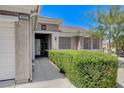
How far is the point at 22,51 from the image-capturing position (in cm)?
731

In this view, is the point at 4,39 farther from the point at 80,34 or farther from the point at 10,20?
the point at 80,34

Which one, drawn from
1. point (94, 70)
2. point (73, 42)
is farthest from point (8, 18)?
point (73, 42)

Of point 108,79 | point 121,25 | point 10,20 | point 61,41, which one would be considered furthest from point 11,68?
point 61,41

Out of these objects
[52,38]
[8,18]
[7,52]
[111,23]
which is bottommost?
[7,52]

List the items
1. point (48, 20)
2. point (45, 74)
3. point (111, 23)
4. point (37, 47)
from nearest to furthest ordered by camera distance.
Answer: point (45, 74) → point (111, 23) → point (37, 47) → point (48, 20)

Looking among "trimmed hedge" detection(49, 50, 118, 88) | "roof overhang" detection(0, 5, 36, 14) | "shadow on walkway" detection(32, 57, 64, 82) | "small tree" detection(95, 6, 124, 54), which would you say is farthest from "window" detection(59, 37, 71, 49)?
"trimmed hedge" detection(49, 50, 118, 88)

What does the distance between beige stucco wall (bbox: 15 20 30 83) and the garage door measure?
23 cm

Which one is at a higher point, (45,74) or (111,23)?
(111,23)

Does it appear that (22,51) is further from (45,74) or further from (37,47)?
(37,47)

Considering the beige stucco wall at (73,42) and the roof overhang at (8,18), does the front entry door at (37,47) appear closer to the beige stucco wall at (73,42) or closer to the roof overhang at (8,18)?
the beige stucco wall at (73,42)

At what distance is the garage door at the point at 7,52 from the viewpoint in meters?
7.11

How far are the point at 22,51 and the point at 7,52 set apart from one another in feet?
2.17

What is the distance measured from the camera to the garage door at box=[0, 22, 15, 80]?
7.11m
